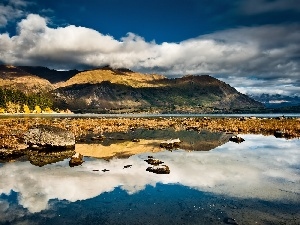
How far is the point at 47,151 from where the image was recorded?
35688mm

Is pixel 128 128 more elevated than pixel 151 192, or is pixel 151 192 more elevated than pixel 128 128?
pixel 151 192

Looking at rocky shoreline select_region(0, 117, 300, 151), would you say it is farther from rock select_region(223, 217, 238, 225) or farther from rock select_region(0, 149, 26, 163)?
rock select_region(223, 217, 238, 225)

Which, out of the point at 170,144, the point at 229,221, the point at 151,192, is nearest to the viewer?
the point at 229,221

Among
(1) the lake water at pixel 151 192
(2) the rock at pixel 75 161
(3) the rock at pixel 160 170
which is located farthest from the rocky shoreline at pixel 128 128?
(3) the rock at pixel 160 170

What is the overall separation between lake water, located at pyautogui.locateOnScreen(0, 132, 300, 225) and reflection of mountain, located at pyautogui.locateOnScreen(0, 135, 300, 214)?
52 mm

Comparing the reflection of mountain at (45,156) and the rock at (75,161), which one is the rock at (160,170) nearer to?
the rock at (75,161)

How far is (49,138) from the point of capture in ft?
120

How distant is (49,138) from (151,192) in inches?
833

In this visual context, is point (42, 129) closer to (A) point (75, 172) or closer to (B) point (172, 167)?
(A) point (75, 172)

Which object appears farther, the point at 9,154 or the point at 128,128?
the point at 128,128

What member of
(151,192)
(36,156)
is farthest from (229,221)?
(36,156)

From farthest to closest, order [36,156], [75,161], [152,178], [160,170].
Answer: [36,156]
[75,161]
[160,170]
[152,178]

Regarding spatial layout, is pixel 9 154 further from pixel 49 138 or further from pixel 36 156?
pixel 49 138

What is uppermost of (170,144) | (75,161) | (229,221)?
(229,221)
